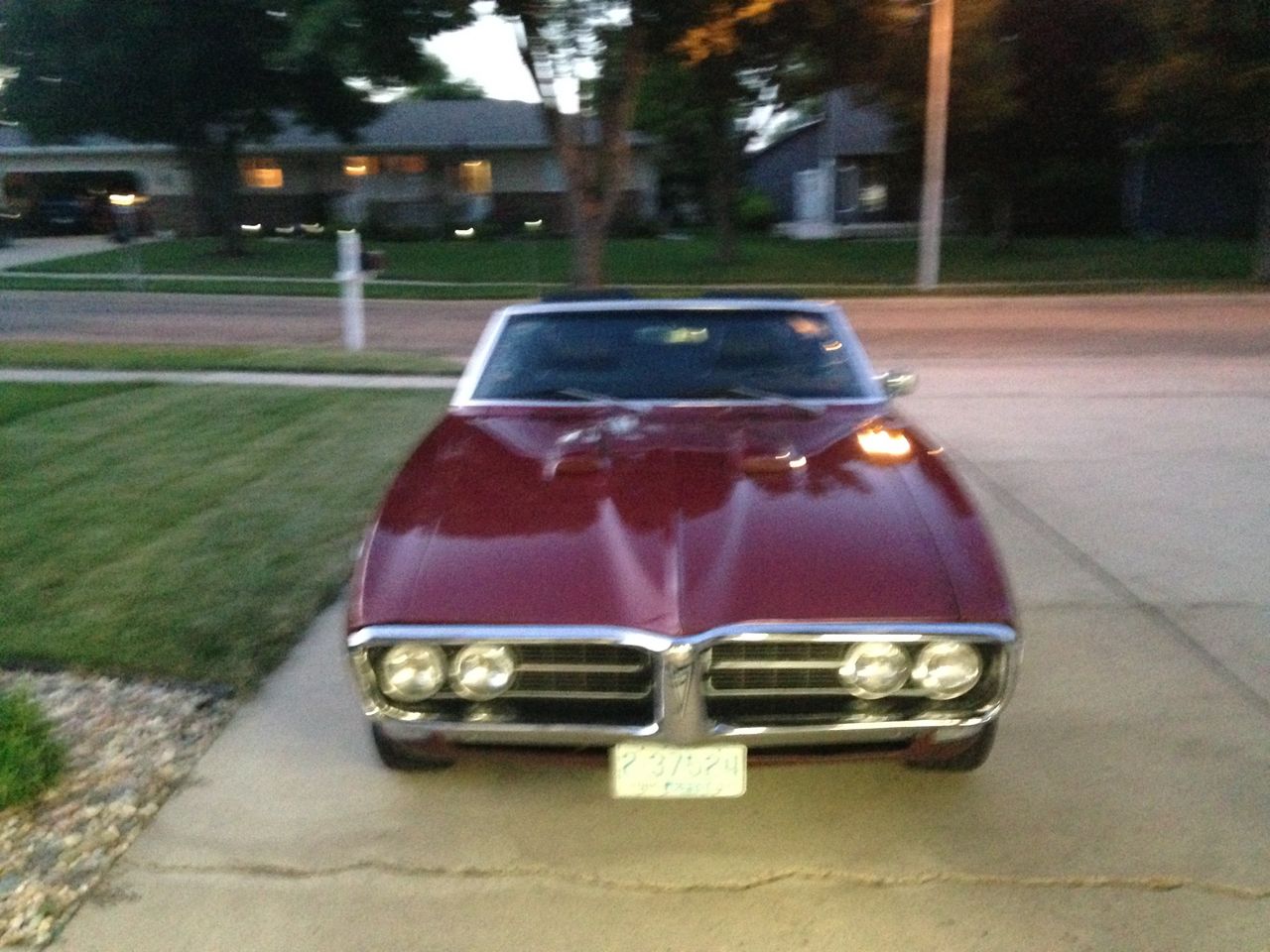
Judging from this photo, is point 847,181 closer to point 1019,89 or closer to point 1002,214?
point 1002,214

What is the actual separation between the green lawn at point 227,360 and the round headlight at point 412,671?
28.5 ft

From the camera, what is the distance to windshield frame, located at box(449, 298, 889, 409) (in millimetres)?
4754

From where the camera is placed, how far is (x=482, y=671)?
324cm

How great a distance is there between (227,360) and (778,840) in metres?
10.1

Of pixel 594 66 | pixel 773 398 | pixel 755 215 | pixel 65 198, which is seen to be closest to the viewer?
pixel 773 398

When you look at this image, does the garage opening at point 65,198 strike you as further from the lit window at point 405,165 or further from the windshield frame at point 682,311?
the windshield frame at point 682,311

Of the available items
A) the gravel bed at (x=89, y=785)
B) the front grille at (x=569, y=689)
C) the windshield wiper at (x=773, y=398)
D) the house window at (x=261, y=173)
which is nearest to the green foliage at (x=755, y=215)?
the house window at (x=261, y=173)

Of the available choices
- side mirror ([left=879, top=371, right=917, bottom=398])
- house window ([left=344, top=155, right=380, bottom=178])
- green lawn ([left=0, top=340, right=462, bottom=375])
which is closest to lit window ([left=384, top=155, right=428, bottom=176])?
house window ([left=344, top=155, right=380, bottom=178])

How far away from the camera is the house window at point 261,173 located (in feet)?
136

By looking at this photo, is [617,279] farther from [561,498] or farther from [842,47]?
[561,498]

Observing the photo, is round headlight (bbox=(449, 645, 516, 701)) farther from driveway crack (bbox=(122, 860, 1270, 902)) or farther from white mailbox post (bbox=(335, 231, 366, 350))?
white mailbox post (bbox=(335, 231, 366, 350))

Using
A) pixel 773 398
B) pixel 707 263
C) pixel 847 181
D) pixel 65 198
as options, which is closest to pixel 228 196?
pixel 707 263

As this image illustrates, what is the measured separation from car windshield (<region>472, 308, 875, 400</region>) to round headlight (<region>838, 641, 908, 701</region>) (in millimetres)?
1705

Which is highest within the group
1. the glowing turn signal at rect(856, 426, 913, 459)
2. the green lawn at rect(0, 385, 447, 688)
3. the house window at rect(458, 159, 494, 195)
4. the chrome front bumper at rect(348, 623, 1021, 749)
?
the house window at rect(458, 159, 494, 195)
